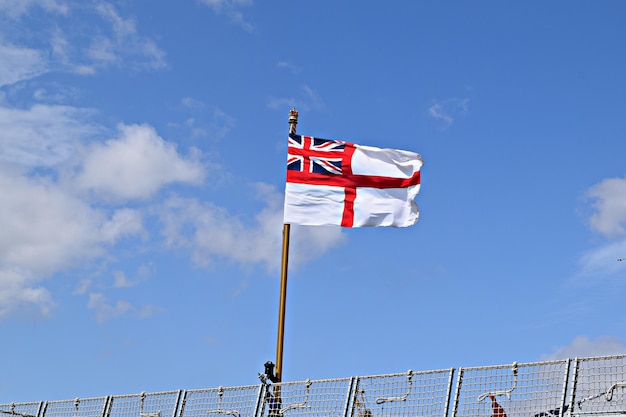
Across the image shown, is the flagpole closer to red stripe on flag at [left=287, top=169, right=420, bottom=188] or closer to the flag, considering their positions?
the flag

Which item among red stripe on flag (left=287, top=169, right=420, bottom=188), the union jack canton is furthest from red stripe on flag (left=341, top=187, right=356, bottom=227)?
the union jack canton

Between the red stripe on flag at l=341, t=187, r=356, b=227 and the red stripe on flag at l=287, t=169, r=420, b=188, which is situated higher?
the red stripe on flag at l=287, t=169, r=420, b=188

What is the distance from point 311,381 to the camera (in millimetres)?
16984

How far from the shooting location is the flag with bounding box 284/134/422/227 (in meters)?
24.5

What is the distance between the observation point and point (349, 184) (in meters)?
24.9

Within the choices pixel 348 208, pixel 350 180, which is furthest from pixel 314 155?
pixel 348 208

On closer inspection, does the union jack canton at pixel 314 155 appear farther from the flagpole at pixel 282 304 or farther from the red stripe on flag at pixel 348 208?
the flagpole at pixel 282 304

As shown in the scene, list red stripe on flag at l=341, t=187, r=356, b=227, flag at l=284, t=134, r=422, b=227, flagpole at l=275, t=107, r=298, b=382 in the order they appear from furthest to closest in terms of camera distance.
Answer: red stripe on flag at l=341, t=187, r=356, b=227, flag at l=284, t=134, r=422, b=227, flagpole at l=275, t=107, r=298, b=382

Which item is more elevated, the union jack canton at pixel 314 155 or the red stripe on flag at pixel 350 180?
the union jack canton at pixel 314 155

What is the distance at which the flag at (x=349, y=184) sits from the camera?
24.5m

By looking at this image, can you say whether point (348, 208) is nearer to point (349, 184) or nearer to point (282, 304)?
point (349, 184)

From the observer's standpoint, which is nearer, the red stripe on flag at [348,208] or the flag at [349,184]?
the flag at [349,184]

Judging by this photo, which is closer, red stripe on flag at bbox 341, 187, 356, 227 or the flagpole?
the flagpole

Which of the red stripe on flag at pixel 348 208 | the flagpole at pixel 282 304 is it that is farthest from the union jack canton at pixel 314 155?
the flagpole at pixel 282 304
